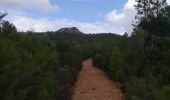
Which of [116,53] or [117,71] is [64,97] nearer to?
[117,71]

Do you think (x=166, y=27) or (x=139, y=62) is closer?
(x=139, y=62)

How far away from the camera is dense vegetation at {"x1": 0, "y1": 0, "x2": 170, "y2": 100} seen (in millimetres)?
18219

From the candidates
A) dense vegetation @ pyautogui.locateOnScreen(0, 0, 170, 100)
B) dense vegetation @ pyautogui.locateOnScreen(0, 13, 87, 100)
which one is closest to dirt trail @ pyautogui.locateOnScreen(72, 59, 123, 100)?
dense vegetation @ pyautogui.locateOnScreen(0, 0, 170, 100)

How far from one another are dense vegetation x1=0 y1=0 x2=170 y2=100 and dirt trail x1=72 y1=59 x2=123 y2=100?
0.54 m

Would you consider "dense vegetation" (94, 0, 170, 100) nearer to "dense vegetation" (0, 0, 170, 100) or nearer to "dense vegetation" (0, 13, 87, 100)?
"dense vegetation" (0, 0, 170, 100)

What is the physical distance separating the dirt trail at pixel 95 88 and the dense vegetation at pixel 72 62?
54 cm

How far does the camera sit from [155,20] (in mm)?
41844

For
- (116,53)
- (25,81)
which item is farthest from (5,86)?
(116,53)

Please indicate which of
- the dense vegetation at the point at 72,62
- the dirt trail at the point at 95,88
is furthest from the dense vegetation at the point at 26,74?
the dirt trail at the point at 95,88

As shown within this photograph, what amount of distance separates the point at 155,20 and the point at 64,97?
20383 millimetres

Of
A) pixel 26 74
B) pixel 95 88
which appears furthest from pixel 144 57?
pixel 26 74

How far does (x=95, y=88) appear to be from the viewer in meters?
30.7

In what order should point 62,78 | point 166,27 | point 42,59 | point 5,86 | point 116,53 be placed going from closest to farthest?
1. point 5,86
2. point 42,59
3. point 62,78
4. point 116,53
5. point 166,27

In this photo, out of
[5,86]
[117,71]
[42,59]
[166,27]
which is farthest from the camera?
[166,27]
